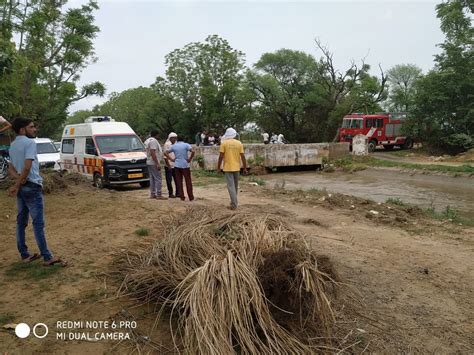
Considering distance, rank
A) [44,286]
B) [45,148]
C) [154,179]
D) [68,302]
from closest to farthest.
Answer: [68,302]
[44,286]
[154,179]
[45,148]

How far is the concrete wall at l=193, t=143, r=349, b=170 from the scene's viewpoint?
750 inches

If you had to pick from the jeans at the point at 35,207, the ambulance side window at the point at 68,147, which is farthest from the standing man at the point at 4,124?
the ambulance side window at the point at 68,147

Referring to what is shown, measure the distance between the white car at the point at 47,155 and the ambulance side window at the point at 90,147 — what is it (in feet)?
9.40

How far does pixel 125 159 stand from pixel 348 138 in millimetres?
19882

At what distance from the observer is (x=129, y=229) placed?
20.6 ft

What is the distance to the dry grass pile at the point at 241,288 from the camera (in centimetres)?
302

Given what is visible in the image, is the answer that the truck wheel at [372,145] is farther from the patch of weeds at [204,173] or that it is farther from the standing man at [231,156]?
the standing man at [231,156]

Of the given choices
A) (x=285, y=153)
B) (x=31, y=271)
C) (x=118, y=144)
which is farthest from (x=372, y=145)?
(x=31, y=271)

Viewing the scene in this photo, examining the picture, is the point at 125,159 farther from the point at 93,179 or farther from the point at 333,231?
the point at 333,231

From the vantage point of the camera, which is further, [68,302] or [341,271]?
[341,271]

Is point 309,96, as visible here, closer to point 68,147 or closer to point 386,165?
point 386,165

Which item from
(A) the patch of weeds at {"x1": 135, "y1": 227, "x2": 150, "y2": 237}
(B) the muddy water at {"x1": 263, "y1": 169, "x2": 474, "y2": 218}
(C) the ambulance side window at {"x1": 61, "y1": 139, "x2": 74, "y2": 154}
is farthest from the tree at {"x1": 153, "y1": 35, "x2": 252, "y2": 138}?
(A) the patch of weeds at {"x1": 135, "y1": 227, "x2": 150, "y2": 237}

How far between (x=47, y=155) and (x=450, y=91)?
891 inches

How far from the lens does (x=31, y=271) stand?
4406mm
